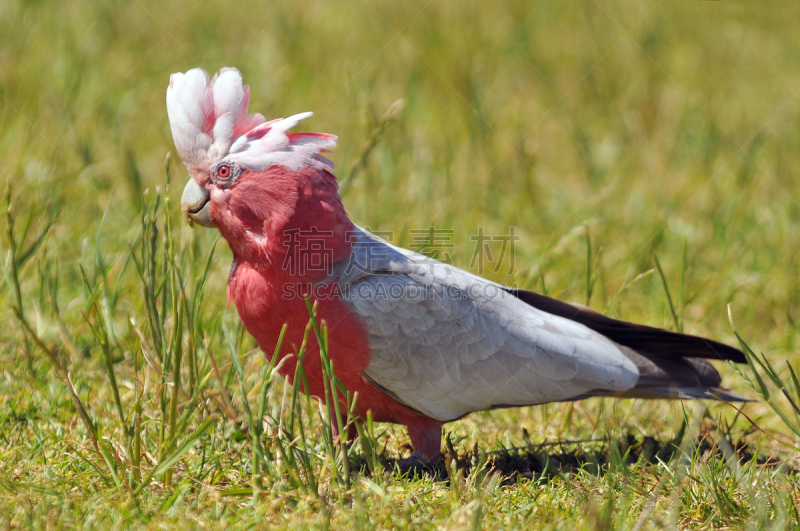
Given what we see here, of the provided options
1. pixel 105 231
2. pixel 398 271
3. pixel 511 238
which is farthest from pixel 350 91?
pixel 398 271

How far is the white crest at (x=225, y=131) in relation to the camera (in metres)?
2.95

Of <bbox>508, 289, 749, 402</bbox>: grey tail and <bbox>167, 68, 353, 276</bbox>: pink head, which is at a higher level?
<bbox>167, 68, 353, 276</bbox>: pink head

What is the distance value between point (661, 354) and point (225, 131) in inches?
98.2

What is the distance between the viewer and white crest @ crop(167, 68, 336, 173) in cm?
295

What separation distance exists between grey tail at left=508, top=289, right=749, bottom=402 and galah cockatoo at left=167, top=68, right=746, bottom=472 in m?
0.01

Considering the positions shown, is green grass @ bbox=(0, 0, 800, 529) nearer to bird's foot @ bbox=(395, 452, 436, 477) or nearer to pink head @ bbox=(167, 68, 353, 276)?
bird's foot @ bbox=(395, 452, 436, 477)

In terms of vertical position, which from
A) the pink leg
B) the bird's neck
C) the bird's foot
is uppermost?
the bird's neck

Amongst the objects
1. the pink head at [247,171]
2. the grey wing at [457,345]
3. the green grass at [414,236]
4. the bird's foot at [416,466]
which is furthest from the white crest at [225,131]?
the bird's foot at [416,466]

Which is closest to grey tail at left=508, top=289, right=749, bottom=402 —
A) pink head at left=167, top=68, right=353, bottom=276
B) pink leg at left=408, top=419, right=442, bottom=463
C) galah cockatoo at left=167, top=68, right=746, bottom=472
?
galah cockatoo at left=167, top=68, right=746, bottom=472

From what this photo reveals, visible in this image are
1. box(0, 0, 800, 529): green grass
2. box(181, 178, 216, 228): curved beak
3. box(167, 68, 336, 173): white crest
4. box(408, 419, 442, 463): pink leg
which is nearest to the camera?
box(0, 0, 800, 529): green grass

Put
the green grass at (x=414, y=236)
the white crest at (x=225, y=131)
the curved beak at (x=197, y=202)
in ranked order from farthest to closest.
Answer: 1. the curved beak at (x=197, y=202)
2. the white crest at (x=225, y=131)
3. the green grass at (x=414, y=236)

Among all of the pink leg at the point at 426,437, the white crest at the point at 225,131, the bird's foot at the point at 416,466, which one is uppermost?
the white crest at the point at 225,131

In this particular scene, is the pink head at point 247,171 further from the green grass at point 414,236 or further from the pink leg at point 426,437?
the pink leg at point 426,437

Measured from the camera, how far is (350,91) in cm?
545
